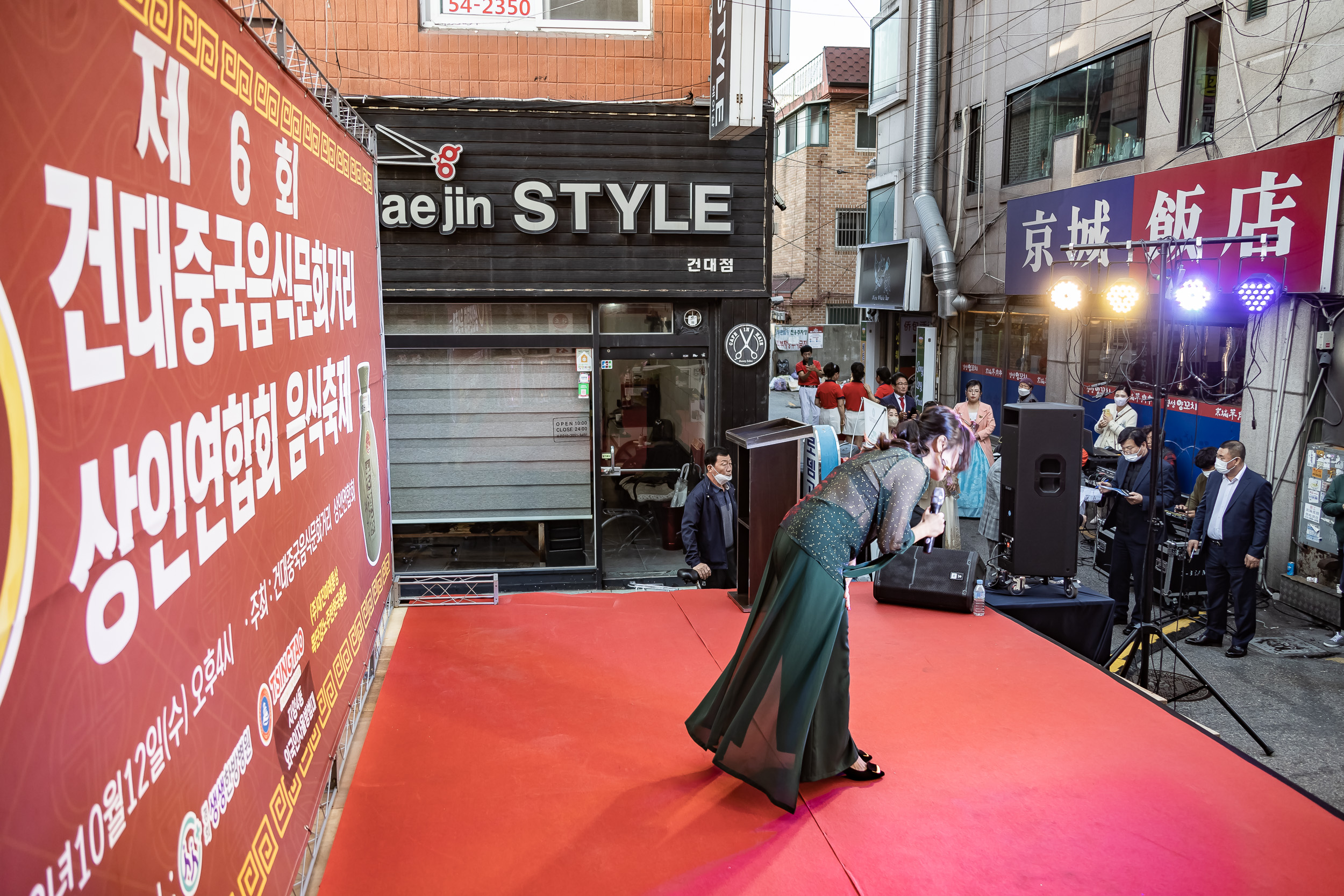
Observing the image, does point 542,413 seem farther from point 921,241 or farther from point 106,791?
point 921,241

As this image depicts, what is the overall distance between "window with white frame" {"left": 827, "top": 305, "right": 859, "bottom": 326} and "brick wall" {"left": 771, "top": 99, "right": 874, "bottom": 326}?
0.17m

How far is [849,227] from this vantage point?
3036cm

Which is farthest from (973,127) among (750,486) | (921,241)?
(750,486)

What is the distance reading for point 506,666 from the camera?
5.55 meters

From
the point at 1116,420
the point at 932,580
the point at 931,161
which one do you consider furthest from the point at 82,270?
the point at 931,161

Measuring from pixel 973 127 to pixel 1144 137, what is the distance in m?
4.89

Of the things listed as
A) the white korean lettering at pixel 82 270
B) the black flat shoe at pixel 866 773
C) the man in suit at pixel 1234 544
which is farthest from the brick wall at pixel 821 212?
the white korean lettering at pixel 82 270

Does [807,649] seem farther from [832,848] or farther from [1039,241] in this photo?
[1039,241]

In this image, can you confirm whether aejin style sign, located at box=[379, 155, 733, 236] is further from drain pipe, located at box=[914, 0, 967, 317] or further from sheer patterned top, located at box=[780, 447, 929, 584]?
drain pipe, located at box=[914, 0, 967, 317]

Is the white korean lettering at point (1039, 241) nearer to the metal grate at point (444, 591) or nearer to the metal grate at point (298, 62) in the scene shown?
the metal grate at point (444, 591)

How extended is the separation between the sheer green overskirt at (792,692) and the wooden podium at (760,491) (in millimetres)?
2508

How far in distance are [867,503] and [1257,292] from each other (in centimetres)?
691

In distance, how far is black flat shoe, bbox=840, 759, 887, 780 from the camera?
13.5 ft

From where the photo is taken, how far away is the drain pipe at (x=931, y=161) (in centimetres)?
1648
